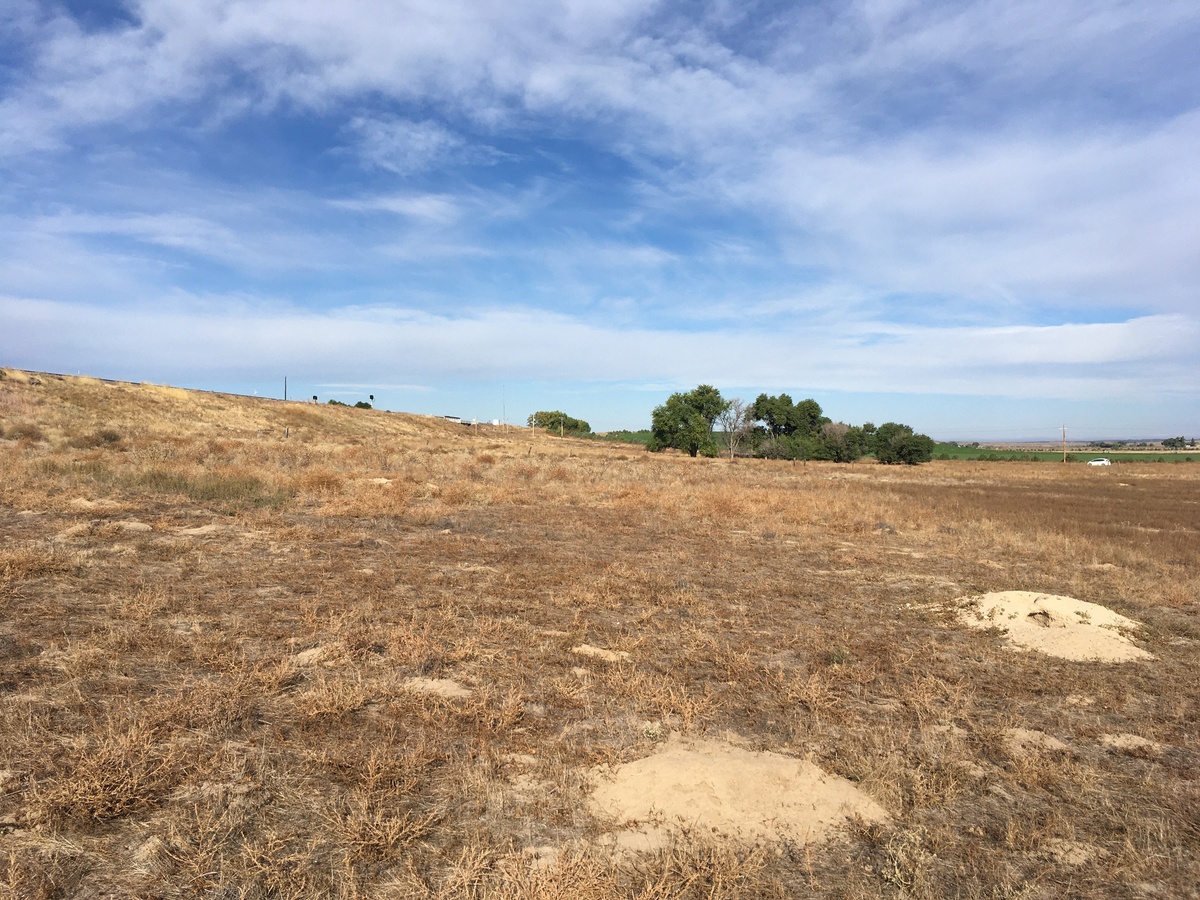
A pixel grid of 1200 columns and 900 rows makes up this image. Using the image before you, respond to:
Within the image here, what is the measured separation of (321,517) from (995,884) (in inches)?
593

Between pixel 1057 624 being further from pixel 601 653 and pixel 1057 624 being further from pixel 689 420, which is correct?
pixel 689 420

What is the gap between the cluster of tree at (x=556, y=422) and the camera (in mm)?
140775

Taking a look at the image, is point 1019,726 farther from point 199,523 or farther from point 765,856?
point 199,523

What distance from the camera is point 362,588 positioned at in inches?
366

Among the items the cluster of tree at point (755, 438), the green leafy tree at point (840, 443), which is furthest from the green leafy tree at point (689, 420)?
the green leafy tree at point (840, 443)

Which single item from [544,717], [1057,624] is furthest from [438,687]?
[1057,624]

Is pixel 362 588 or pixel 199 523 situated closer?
pixel 362 588

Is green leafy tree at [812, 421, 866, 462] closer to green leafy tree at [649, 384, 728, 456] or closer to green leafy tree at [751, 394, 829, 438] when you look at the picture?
green leafy tree at [751, 394, 829, 438]

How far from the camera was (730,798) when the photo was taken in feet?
13.8

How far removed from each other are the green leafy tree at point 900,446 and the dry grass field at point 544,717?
69.7 metres

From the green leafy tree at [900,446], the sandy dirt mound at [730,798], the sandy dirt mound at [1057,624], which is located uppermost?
the green leafy tree at [900,446]

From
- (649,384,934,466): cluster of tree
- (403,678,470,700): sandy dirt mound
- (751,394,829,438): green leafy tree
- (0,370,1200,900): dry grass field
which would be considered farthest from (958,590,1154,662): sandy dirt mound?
(751,394,829,438): green leafy tree

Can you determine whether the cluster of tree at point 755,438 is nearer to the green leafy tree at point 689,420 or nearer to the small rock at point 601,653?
the green leafy tree at point 689,420

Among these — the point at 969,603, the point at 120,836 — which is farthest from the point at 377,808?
the point at 969,603
